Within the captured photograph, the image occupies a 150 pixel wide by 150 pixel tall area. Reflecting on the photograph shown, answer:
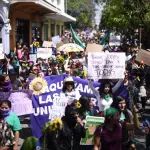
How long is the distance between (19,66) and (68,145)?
10.1 metres

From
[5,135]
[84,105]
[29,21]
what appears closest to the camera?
[5,135]

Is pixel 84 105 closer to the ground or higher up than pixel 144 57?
closer to the ground

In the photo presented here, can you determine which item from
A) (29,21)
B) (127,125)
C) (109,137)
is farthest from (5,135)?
(29,21)

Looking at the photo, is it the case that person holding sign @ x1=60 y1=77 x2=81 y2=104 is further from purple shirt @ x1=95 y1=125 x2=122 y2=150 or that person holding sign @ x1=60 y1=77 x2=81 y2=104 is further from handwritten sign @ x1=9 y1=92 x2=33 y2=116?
purple shirt @ x1=95 y1=125 x2=122 y2=150

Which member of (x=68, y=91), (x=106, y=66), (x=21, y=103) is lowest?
(x=21, y=103)

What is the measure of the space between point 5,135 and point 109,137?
1.25 meters

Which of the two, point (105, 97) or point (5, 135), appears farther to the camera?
point (105, 97)

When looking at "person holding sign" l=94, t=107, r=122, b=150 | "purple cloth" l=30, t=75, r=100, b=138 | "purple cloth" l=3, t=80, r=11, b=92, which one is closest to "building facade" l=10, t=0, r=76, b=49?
"purple cloth" l=3, t=80, r=11, b=92

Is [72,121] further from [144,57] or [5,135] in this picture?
[144,57]

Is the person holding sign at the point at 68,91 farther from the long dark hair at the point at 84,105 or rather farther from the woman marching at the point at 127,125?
the woman marching at the point at 127,125

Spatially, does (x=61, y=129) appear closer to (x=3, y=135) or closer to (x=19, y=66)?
(x=3, y=135)

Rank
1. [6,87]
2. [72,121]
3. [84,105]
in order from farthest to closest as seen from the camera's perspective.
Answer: [6,87] → [84,105] → [72,121]

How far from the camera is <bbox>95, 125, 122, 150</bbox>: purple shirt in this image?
16.4ft

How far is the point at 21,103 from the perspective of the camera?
25.1 ft
